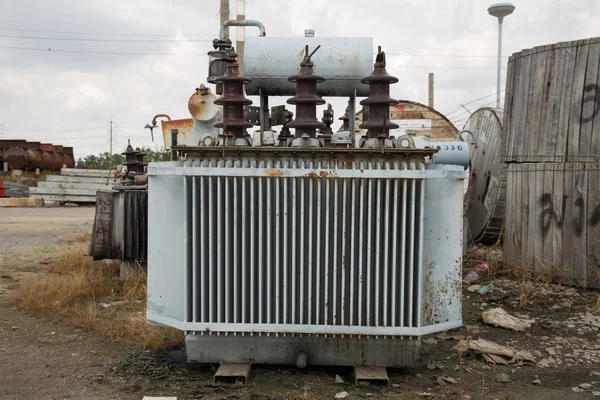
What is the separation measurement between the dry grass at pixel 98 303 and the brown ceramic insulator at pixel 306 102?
193 cm

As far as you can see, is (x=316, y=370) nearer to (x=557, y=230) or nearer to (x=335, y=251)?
(x=335, y=251)

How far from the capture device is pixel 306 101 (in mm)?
3990

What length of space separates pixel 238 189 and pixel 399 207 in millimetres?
971

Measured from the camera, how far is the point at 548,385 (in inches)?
152

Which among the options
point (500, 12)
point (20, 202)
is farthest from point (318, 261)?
point (20, 202)

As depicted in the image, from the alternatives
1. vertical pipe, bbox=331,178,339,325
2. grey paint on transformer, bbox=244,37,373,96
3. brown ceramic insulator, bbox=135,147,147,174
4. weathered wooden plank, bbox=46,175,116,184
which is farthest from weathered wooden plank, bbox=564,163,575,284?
weathered wooden plank, bbox=46,175,116,184

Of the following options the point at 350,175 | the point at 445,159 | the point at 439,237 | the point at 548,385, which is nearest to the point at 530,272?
the point at 445,159

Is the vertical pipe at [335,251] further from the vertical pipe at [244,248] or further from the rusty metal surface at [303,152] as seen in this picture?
the vertical pipe at [244,248]

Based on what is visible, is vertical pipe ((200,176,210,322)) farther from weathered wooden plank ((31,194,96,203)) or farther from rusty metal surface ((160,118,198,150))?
weathered wooden plank ((31,194,96,203))

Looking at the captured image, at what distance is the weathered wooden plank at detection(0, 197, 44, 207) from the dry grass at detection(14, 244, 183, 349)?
52.0ft

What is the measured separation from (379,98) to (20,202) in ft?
67.5

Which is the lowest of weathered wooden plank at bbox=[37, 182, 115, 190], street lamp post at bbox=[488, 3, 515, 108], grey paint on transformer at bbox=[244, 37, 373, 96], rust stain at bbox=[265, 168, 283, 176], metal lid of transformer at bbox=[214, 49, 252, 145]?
weathered wooden plank at bbox=[37, 182, 115, 190]

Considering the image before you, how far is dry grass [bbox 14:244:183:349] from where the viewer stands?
4.77m

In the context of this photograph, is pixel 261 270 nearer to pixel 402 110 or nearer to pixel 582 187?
pixel 582 187
